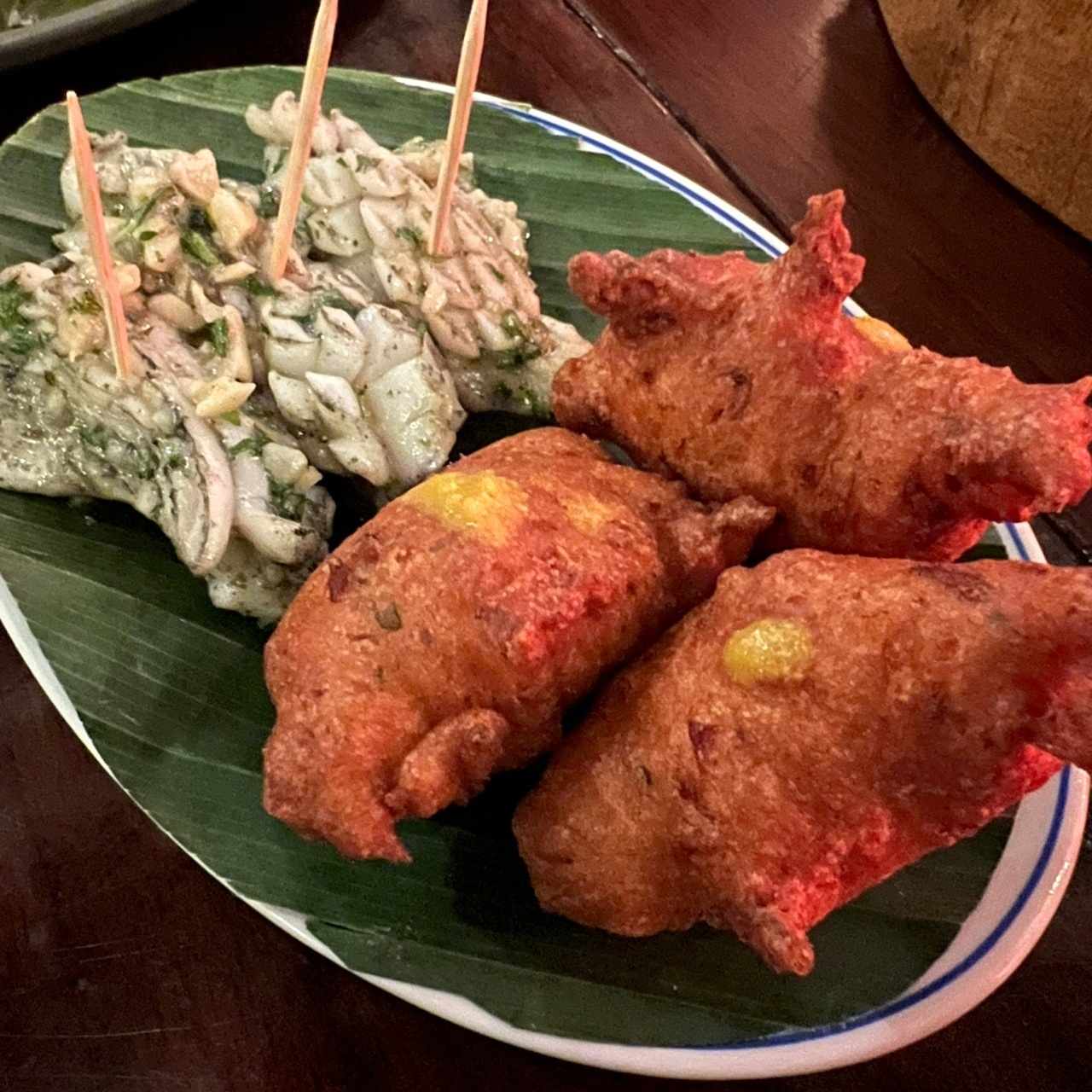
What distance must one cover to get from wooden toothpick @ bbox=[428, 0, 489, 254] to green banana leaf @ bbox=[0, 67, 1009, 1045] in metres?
0.88

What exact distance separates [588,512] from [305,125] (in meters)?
0.89

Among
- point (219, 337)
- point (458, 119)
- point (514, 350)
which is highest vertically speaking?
point (458, 119)

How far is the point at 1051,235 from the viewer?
3.08 meters

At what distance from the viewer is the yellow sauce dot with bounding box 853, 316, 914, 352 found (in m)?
1.88

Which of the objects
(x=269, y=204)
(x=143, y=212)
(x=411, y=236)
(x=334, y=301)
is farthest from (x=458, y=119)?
(x=143, y=212)

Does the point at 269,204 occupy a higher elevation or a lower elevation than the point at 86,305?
higher

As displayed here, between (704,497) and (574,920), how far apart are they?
2.50 ft

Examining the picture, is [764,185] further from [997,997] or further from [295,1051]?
[295,1051]

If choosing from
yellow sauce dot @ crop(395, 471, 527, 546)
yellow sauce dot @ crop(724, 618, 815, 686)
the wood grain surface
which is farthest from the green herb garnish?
the wood grain surface

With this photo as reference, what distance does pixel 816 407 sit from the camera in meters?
1.75

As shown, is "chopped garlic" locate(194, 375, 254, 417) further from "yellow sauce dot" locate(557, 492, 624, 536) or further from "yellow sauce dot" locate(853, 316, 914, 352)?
"yellow sauce dot" locate(853, 316, 914, 352)

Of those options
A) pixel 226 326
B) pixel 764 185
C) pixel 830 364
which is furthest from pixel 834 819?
pixel 764 185

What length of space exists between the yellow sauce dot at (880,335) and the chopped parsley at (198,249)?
4.34 feet

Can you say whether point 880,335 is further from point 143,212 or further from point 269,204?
point 143,212
